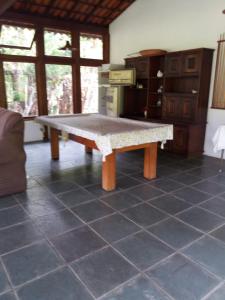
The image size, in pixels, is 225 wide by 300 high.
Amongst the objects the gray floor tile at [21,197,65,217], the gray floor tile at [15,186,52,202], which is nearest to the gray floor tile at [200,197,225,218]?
the gray floor tile at [21,197,65,217]

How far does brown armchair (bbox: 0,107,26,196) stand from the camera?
315 cm

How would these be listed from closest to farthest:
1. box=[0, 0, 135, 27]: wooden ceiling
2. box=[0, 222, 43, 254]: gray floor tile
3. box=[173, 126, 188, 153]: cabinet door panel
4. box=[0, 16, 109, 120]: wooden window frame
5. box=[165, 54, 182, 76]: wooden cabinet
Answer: box=[0, 222, 43, 254]: gray floor tile < box=[173, 126, 188, 153]: cabinet door panel < box=[165, 54, 182, 76]: wooden cabinet < box=[0, 0, 135, 27]: wooden ceiling < box=[0, 16, 109, 120]: wooden window frame

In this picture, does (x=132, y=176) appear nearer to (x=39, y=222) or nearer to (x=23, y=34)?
(x=39, y=222)

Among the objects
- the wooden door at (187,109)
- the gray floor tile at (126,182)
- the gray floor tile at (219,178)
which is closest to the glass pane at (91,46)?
the wooden door at (187,109)

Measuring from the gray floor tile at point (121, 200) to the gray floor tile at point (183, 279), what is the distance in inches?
40.1

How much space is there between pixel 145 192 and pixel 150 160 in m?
0.60

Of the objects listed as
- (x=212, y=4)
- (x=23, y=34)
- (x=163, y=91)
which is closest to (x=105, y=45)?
(x=23, y=34)

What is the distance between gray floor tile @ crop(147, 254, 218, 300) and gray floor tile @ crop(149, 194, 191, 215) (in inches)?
34.3

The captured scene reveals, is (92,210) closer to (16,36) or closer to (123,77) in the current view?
(123,77)

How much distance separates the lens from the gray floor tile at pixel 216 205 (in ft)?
9.48

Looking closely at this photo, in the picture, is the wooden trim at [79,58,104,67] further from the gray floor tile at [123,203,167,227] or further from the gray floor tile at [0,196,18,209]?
the gray floor tile at [123,203,167,227]

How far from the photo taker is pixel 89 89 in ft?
23.9

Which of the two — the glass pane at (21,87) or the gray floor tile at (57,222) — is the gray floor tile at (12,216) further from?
the glass pane at (21,87)

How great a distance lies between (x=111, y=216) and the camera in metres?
2.77
